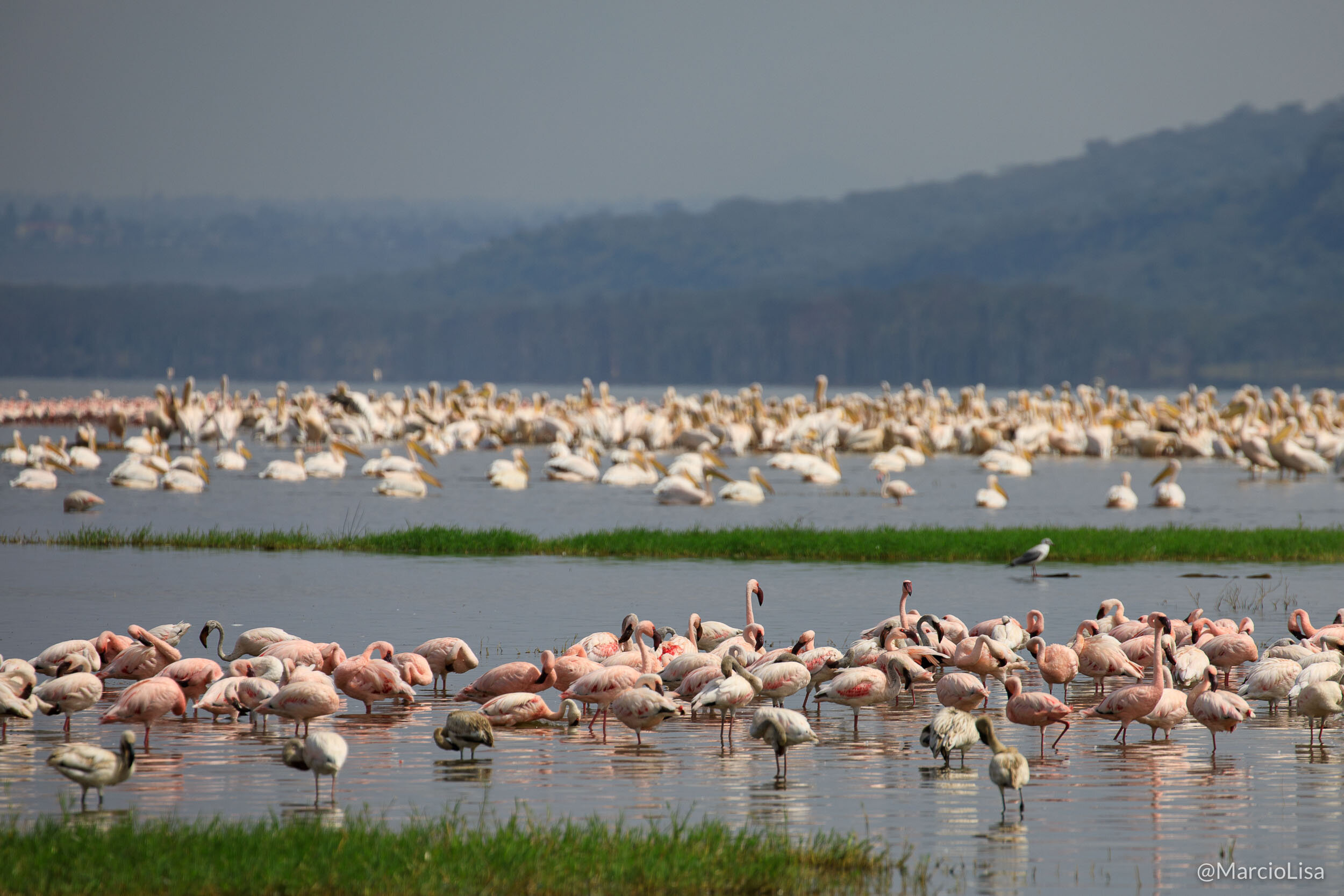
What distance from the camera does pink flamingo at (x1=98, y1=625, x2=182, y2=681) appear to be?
1112cm

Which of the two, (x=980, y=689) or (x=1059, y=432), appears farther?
(x=1059, y=432)

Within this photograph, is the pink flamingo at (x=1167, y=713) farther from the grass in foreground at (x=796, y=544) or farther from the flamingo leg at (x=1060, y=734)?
the grass in foreground at (x=796, y=544)

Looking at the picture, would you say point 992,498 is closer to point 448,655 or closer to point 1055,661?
point 1055,661

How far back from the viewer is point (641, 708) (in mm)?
9930

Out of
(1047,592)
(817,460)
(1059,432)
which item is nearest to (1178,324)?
(1059,432)

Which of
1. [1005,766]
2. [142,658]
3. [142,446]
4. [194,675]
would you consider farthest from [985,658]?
[142,446]

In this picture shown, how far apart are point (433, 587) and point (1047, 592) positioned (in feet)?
22.7

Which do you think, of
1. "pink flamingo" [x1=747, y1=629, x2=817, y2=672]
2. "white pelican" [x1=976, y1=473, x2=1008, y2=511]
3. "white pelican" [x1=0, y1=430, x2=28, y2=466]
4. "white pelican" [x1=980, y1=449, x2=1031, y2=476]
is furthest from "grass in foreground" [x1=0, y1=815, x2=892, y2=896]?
"white pelican" [x1=980, y1=449, x2=1031, y2=476]

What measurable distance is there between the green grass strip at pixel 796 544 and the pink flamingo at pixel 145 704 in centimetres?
1096

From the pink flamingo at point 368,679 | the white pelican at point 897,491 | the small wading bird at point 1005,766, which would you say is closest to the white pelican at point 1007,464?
the white pelican at point 897,491

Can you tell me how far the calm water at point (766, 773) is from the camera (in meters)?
7.86

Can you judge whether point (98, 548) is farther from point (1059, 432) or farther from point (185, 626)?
point (1059, 432)

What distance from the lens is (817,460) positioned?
117ft

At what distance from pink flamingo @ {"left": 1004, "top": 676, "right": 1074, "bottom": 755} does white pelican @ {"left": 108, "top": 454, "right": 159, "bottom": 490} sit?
81.0ft
